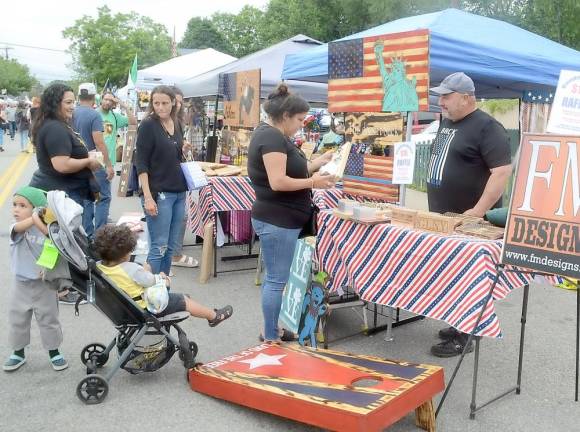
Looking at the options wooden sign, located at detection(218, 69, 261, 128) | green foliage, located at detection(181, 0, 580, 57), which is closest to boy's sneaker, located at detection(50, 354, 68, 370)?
wooden sign, located at detection(218, 69, 261, 128)

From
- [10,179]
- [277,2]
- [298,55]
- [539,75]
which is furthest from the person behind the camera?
[277,2]

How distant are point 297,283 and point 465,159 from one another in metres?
1.54

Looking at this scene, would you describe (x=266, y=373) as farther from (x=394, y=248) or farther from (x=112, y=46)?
(x=112, y=46)

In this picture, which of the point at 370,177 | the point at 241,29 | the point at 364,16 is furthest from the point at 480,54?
the point at 241,29

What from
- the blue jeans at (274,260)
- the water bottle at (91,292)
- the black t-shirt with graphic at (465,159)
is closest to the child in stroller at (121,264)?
the water bottle at (91,292)

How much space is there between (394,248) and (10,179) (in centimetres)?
1186

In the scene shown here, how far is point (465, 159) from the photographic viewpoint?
14.0ft

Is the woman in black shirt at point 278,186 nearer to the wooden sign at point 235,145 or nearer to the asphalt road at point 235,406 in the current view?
the asphalt road at point 235,406

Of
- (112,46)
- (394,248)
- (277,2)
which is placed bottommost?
(394,248)

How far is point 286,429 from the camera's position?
316cm

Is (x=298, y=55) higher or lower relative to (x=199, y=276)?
higher

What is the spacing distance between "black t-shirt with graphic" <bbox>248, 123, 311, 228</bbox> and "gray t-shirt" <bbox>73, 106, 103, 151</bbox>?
351cm

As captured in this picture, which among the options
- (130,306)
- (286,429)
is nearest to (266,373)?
(286,429)

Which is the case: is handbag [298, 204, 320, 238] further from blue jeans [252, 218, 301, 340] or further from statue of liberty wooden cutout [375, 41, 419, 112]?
statue of liberty wooden cutout [375, 41, 419, 112]
